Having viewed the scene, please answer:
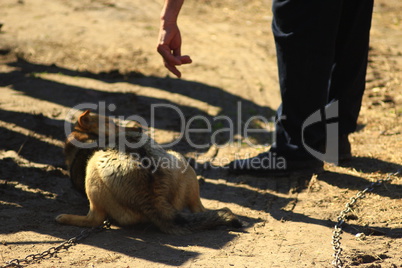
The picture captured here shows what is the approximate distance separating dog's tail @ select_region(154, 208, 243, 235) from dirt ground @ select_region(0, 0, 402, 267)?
8cm

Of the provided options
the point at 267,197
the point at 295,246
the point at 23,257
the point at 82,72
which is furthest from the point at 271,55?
the point at 23,257

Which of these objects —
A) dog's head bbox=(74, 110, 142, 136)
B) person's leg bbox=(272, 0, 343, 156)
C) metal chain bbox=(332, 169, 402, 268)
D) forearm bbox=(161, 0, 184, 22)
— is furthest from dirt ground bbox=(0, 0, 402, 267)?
forearm bbox=(161, 0, 184, 22)

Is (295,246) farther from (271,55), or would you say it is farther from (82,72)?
(271,55)

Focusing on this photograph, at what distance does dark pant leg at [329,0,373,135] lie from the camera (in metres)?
5.33

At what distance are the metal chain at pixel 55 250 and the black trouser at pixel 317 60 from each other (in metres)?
2.17

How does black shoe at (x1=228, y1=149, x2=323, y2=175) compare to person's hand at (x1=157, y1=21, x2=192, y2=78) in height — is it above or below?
below

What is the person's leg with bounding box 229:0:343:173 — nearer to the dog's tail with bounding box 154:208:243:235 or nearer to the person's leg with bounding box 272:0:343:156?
the person's leg with bounding box 272:0:343:156

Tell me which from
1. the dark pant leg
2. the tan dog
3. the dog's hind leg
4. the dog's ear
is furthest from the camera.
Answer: the dark pant leg

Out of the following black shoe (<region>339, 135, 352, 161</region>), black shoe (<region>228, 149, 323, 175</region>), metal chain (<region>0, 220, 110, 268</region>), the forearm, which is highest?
the forearm

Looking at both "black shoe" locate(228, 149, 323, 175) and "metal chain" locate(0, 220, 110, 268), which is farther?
"black shoe" locate(228, 149, 323, 175)

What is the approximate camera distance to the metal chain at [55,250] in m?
3.76

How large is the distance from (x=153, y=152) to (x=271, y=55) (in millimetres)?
5651

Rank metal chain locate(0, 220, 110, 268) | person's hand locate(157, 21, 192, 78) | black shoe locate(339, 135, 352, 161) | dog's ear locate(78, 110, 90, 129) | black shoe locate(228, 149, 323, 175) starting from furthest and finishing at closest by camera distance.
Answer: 1. black shoe locate(339, 135, 352, 161)
2. black shoe locate(228, 149, 323, 175)
3. dog's ear locate(78, 110, 90, 129)
4. person's hand locate(157, 21, 192, 78)
5. metal chain locate(0, 220, 110, 268)

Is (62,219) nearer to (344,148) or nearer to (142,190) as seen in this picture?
(142,190)
